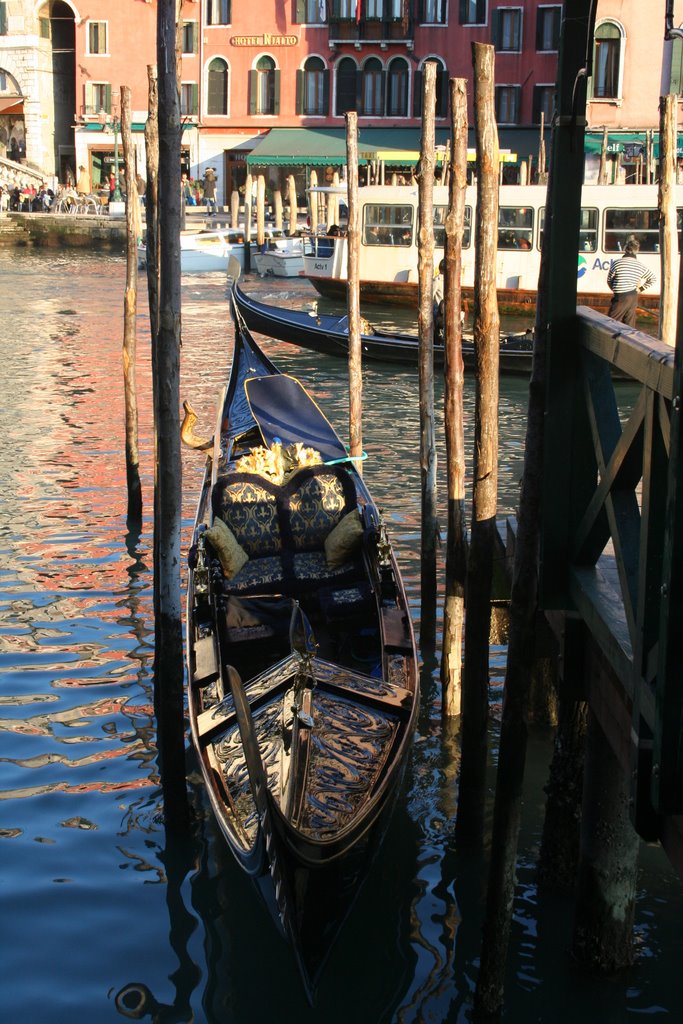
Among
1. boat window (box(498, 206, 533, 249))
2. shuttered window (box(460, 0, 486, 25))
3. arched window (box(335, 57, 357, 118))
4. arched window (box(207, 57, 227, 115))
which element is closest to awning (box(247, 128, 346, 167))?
Answer: arched window (box(335, 57, 357, 118))

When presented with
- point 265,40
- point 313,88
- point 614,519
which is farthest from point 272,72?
point 614,519

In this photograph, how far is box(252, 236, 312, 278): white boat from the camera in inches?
896

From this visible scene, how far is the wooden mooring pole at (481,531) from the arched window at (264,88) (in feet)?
89.6

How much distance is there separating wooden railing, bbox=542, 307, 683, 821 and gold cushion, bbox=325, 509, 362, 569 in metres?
2.02

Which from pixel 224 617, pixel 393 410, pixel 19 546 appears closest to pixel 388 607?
pixel 224 617

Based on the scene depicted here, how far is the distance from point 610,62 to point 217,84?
9.70m

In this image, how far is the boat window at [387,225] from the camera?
16562 mm

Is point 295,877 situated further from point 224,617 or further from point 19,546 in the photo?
point 19,546

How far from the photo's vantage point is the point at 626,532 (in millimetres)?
2516

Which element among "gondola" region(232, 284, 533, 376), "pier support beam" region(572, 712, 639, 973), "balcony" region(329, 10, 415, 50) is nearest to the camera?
"pier support beam" region(572, 712, 639, 973)

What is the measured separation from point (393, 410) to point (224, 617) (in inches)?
279

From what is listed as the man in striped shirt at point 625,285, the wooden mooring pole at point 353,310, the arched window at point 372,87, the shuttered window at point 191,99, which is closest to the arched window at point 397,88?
the arched window at point 372,87

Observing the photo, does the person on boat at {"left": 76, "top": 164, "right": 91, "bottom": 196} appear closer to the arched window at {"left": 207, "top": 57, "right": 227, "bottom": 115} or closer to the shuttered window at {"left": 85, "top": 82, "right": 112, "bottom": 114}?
the shuttered window at {"left": 85, "top": 82, "right": 112, "bottom": 114}

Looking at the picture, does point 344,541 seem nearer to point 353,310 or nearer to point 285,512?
point 285,512
